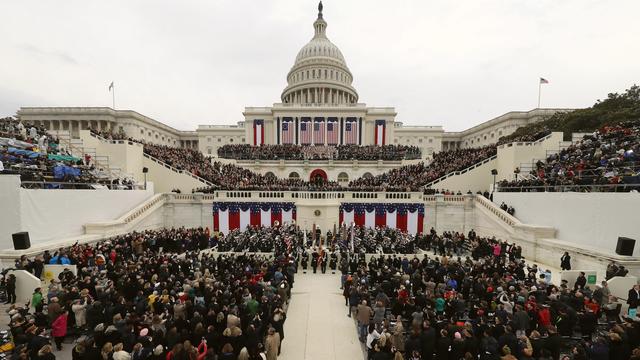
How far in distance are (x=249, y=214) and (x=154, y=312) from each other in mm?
17105

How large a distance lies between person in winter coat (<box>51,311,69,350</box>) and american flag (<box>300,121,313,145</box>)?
179ft

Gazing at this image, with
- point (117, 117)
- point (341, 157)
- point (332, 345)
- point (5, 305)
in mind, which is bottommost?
point (332, 345)

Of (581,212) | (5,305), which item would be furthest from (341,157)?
(5,305)

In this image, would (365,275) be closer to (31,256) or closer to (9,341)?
(9,341)

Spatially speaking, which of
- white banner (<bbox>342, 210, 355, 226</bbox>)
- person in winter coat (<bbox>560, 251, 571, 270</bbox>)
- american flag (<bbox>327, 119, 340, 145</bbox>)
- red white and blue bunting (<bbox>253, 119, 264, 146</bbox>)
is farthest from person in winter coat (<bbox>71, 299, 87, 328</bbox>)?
red white and blue bunting (<bbox>253, 119, 264, 146</bbox>)

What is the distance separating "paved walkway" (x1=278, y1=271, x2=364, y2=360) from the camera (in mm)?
8906

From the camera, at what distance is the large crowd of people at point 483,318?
6.89 m

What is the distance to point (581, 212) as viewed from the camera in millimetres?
16938

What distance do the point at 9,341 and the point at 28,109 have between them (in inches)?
3550

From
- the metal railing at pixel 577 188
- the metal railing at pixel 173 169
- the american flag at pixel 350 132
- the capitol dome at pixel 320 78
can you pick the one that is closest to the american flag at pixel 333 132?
the american flag at pixel 350 132

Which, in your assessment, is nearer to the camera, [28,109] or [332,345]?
[332,345]

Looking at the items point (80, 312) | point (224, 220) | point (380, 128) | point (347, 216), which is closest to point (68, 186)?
point (224, 220)

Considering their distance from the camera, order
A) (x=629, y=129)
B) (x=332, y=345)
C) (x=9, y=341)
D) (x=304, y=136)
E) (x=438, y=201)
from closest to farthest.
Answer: (x=9, y=341), (x=332, y=345), (x=629, y=129), (x=438, y=201), (x=304, y=136)

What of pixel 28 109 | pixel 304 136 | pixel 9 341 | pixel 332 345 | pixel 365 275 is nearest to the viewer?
pixel 9 341
